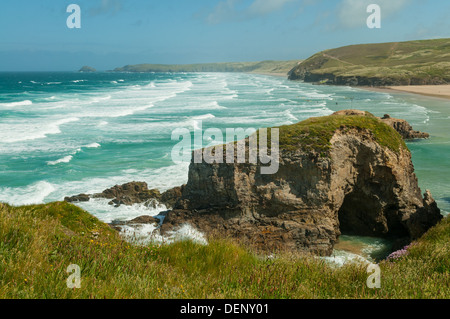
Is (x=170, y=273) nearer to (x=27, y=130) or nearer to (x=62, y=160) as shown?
(x=62, y=160)

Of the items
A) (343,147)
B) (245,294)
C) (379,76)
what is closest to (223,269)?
(245,294)

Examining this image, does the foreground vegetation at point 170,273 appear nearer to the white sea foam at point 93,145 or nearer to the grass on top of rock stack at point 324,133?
the grass on top of rock stack at point 324,133

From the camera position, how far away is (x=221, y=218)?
16.3 metres

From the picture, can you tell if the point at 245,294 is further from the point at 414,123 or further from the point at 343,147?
the point at 414,123

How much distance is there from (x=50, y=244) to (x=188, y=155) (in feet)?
87.0

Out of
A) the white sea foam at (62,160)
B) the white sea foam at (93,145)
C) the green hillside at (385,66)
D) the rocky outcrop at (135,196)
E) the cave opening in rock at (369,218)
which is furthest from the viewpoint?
the green hillside at (385,66)

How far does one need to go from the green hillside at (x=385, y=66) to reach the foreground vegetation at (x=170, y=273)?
395 feet

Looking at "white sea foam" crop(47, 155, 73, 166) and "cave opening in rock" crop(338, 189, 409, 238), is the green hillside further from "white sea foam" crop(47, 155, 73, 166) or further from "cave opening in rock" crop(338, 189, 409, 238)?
"cave opening in rock" crop(338, 189, 409, 238)

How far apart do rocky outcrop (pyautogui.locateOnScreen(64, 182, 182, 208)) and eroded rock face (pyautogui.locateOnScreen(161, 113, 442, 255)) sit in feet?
14.5

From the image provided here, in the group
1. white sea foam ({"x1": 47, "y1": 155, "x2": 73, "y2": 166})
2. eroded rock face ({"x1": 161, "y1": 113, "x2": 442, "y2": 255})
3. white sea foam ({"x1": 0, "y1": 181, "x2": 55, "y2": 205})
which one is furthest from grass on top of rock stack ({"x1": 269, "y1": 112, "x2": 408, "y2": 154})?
white sea foam ({"x1": 47, "y1": 155, "x2": 73, "y2": 166})

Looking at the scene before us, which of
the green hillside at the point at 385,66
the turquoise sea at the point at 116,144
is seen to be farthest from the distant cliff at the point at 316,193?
the green hillside at the point at 385,66

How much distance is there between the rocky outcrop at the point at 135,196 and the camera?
21.7m

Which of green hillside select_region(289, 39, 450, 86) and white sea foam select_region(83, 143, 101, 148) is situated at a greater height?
green hillside select_region(289, 39, 450, 86)

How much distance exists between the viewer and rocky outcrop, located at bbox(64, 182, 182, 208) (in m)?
21.7
